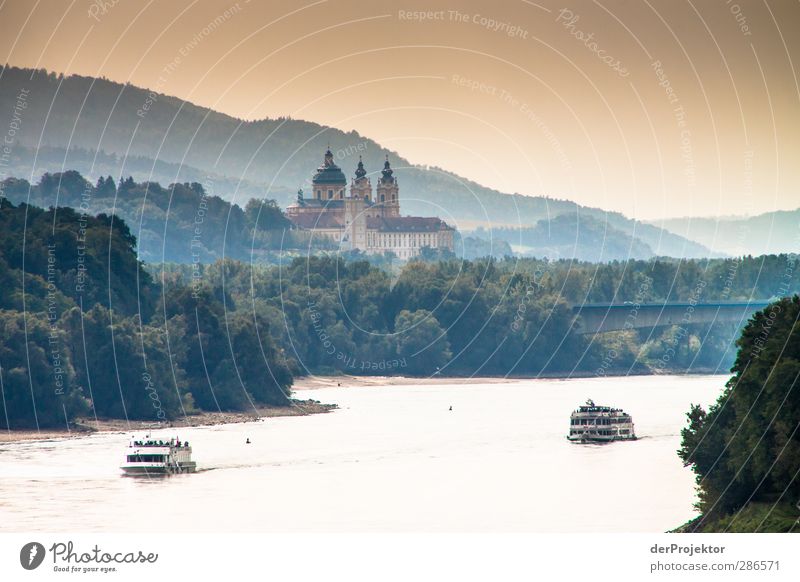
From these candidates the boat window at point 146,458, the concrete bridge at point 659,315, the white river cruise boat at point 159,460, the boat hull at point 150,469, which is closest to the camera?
the boat hull at point 150,469

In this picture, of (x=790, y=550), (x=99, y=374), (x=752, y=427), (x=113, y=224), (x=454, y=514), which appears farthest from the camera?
(x=113, y=224)

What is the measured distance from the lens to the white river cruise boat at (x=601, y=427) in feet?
382

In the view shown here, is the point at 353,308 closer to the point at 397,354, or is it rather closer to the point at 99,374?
the point at 397,354

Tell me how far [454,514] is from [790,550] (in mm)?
21835

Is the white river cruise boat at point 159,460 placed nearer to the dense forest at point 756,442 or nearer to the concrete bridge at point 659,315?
the dense forest at point 756,442

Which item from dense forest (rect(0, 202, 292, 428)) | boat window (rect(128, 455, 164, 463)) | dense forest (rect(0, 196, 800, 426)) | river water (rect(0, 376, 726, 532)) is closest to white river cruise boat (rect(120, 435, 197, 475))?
boat window (rect(128, 455, 164, 463))

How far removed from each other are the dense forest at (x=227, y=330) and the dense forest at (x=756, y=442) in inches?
2210

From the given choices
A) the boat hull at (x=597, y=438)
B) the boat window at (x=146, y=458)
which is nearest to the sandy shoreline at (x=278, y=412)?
the boat window at (x=146, y=458)

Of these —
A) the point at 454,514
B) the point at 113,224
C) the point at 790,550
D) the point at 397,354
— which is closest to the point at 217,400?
the point at 113,224

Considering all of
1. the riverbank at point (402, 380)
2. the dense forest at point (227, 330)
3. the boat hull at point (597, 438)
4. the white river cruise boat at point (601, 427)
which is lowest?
the boat hull at point (597, 438)

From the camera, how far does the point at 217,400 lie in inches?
5399

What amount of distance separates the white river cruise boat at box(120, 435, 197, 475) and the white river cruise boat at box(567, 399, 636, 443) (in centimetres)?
2877

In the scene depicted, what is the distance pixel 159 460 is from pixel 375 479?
40.6ft

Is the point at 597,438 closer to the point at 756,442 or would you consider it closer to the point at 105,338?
the point at 105,338
